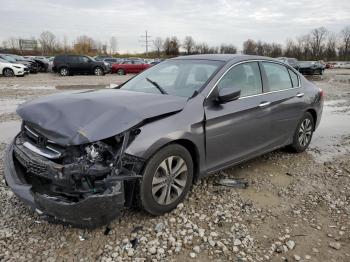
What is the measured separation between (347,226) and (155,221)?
198 cm

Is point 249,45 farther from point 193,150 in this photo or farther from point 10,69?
point 193,150

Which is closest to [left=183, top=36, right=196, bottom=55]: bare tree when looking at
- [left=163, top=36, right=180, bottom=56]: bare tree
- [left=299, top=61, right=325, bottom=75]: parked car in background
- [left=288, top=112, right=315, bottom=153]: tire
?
[left=163, top=36, right=180, bottom=56]: bare tree

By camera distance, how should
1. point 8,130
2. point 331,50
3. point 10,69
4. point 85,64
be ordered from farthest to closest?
1. point 331,50
2. point 85,64
3. point 10,69
4. point 8,130

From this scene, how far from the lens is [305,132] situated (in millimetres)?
5785

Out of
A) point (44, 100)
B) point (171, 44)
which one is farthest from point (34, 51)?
point (44, 100)

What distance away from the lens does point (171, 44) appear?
94125 mm

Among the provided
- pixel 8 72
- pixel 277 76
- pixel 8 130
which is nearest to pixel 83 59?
pixel 8 72

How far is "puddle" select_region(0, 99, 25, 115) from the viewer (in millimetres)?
9691

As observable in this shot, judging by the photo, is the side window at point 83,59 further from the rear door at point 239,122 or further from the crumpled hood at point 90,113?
the crumpled hood at point 90,113

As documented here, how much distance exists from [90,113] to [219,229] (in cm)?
170

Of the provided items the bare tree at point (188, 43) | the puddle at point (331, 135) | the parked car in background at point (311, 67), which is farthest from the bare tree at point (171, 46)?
the puddle at point (331, 135)

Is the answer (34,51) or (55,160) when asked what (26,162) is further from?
(34,51)

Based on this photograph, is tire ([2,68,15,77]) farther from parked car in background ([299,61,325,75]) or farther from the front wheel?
parked car in background ([299,61,325,75])

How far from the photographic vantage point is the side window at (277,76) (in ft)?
16.2
